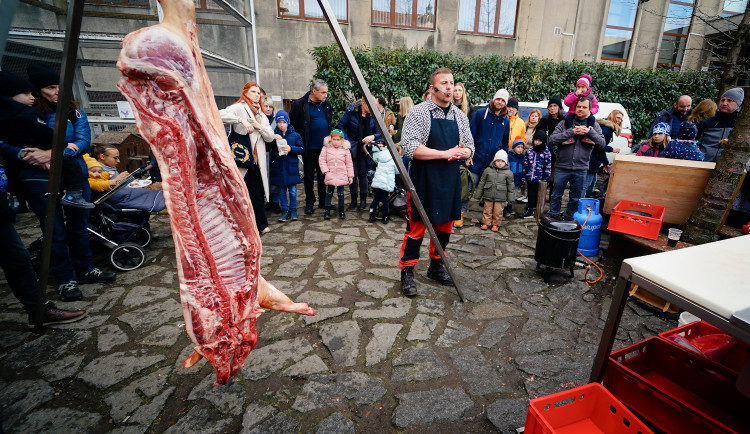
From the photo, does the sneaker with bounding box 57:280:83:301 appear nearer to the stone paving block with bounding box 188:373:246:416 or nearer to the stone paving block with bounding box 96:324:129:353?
the stone paving block with bounding box 96:324:129:353

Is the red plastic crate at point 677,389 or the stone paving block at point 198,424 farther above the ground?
the red plastic crate at point 677,389

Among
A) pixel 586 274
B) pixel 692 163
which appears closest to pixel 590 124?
pixel 692 163

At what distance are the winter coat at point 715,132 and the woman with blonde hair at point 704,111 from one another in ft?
1.24

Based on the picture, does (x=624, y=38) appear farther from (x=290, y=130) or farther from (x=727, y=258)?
(x=727, y=258)

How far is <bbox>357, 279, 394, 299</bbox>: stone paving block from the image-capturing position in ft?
12.7

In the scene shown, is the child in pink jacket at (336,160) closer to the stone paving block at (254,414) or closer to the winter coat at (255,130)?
the winter coat at (255,130)

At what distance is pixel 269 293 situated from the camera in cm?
Answer: 191

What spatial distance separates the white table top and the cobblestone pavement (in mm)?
1453

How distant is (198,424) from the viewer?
2.25 metres

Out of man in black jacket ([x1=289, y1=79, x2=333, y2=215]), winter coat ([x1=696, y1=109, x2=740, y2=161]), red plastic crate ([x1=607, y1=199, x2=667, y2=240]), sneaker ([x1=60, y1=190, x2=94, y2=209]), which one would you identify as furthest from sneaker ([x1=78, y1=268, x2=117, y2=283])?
winter coat ([x1=696, y1=109, x2=740, y2=161])

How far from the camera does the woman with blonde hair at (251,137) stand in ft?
15.9

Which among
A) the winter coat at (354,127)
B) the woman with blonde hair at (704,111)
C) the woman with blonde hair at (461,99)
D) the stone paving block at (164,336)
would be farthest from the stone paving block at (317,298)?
the woman with blonde hair at (704,111)

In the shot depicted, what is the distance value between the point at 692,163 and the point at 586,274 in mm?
2199

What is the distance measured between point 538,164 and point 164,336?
666 centimetres
